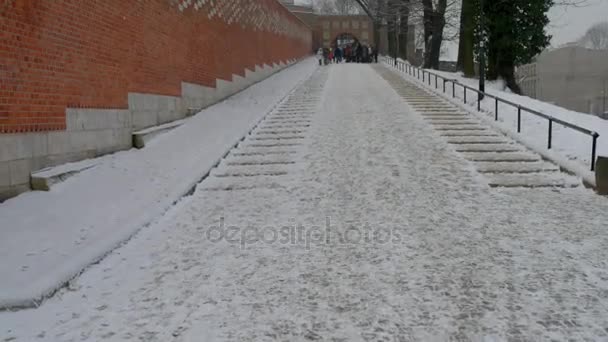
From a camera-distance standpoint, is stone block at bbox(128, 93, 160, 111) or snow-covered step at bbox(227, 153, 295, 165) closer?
snow-covered step at bbox(227, 153, 295, 165)

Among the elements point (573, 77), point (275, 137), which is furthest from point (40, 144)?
point (573, 77)

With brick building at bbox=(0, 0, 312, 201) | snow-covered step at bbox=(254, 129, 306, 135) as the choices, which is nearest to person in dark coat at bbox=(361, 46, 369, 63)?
brick building at bbox=(0, 0, 312, 201)

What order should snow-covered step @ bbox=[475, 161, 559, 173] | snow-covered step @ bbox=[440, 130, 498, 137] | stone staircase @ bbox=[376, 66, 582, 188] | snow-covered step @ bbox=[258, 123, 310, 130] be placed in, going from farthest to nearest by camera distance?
snow-covered step @ bbox=[258, 123, 310, 130] < snow-covered step @ bbox=[440, 130, 498, 137] < snow-covered step @ bbox=[475, 161, 559, 173] < stone staircase @ bbox=[376, 66, 582, 188]

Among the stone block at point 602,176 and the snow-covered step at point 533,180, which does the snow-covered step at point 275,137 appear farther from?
the stone block at point 602,176

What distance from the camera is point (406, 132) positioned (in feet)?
34.9

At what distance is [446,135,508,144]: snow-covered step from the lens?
966 cm

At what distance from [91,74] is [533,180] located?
6.72m

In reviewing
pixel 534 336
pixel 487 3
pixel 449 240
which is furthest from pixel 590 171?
pixel 487 3

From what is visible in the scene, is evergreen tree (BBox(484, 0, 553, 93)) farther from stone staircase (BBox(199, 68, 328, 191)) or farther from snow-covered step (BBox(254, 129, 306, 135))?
snow-covered step (BBox(254, 129, 306, 135))

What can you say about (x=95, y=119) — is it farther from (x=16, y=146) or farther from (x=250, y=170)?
(x=250, y=170)

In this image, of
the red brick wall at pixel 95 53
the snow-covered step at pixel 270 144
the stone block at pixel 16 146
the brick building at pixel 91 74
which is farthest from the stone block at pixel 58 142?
the snow-covered step at pixel 270 144

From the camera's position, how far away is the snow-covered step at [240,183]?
7.31 m

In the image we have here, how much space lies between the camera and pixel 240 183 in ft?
24.7

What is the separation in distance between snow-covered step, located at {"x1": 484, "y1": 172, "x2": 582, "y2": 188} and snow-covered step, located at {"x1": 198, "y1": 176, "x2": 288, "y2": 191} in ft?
9.89
